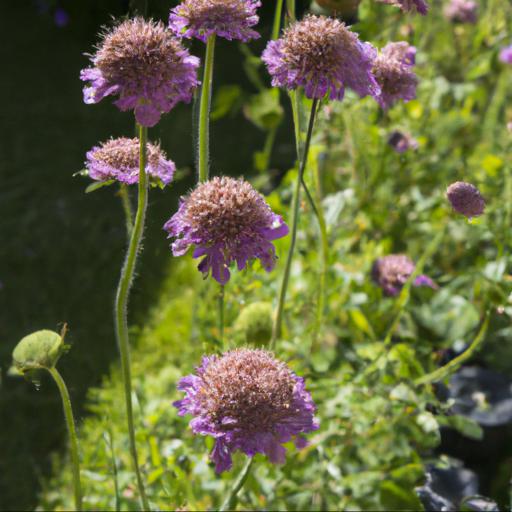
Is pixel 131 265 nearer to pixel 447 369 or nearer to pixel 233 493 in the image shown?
pixel 233 493

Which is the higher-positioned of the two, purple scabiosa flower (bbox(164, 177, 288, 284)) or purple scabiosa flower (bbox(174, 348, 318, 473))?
purple scabiosa flower (bbox(164, 177, 288, 284))

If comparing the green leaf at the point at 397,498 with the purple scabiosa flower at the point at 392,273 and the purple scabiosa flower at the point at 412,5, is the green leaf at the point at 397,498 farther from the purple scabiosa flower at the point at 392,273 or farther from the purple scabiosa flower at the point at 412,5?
the purple scabiosa flower at the point at 412,5

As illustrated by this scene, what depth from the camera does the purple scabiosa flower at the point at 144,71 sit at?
69 centimetres

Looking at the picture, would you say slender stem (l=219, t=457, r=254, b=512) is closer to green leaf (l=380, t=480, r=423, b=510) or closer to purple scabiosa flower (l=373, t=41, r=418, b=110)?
green leaf (l=380, t=480, r=423, b=510)

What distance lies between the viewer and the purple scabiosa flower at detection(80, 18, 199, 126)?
69cm

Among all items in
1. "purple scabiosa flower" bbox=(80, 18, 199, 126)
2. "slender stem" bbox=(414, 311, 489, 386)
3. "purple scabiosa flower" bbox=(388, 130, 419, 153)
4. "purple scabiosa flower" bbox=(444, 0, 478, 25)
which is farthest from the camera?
"purple scabiosa flower" bbox=(444, 0, 478, 25)

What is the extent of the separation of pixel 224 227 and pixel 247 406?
19 cm

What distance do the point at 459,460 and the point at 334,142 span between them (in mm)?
850

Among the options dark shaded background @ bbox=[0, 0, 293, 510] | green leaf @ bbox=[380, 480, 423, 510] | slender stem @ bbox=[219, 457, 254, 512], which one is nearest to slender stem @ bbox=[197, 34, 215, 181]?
dark shaded background @ bbox=[0, 0, 293, 510]

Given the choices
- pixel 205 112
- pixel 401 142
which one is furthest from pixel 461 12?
pixel 205 112

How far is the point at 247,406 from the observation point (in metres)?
0.75

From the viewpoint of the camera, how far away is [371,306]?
150cm

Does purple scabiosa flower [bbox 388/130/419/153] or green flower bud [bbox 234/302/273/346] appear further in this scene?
purple scabiosa flower [bbox 388/130/419/153]

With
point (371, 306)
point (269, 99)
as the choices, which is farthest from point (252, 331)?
point (269, 99)
